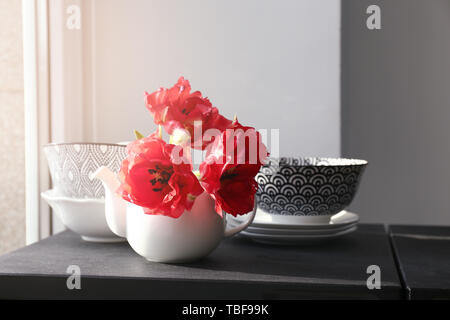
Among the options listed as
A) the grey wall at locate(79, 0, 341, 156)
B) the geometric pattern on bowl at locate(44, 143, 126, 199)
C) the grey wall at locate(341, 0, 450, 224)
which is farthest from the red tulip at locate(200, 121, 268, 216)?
the grey wall at locate(341, 0, 450, 224)

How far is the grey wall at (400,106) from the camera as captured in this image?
65.8 inches

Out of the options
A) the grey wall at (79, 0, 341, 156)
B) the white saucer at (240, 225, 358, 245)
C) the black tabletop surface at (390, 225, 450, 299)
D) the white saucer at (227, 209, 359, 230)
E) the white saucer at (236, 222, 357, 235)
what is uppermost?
the grey wall at (79, 0, 341, 156)

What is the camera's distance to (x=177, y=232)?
783 millimetres

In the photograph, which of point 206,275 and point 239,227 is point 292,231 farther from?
point 206,275

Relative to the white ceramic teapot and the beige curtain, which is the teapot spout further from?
the beige curtain

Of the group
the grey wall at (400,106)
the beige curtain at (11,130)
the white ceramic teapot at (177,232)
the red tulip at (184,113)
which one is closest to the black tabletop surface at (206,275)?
the white ceramic teapot at (177,232)

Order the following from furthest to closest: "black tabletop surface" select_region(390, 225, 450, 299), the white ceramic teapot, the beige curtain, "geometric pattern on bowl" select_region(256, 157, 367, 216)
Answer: the beige curtain → "geometric pattern on bowl" select_region(256, 157, 367, 216) → the white ceramic teapot → "black tabletop surface" select_region(390, 225, 450, 299)

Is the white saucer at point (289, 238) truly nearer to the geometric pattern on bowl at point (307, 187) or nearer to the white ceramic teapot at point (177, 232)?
the geometric pattern on bowl at point (307, 187)

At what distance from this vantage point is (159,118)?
789 millimetres

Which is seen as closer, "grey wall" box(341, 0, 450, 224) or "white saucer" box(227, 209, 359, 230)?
"white saucer" box(227, 209, 359, 230)

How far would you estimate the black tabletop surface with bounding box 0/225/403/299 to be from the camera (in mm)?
690

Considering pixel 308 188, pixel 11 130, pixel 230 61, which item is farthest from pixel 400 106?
pixel 11 130

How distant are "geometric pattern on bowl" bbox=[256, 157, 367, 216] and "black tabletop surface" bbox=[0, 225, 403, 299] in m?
0.08
